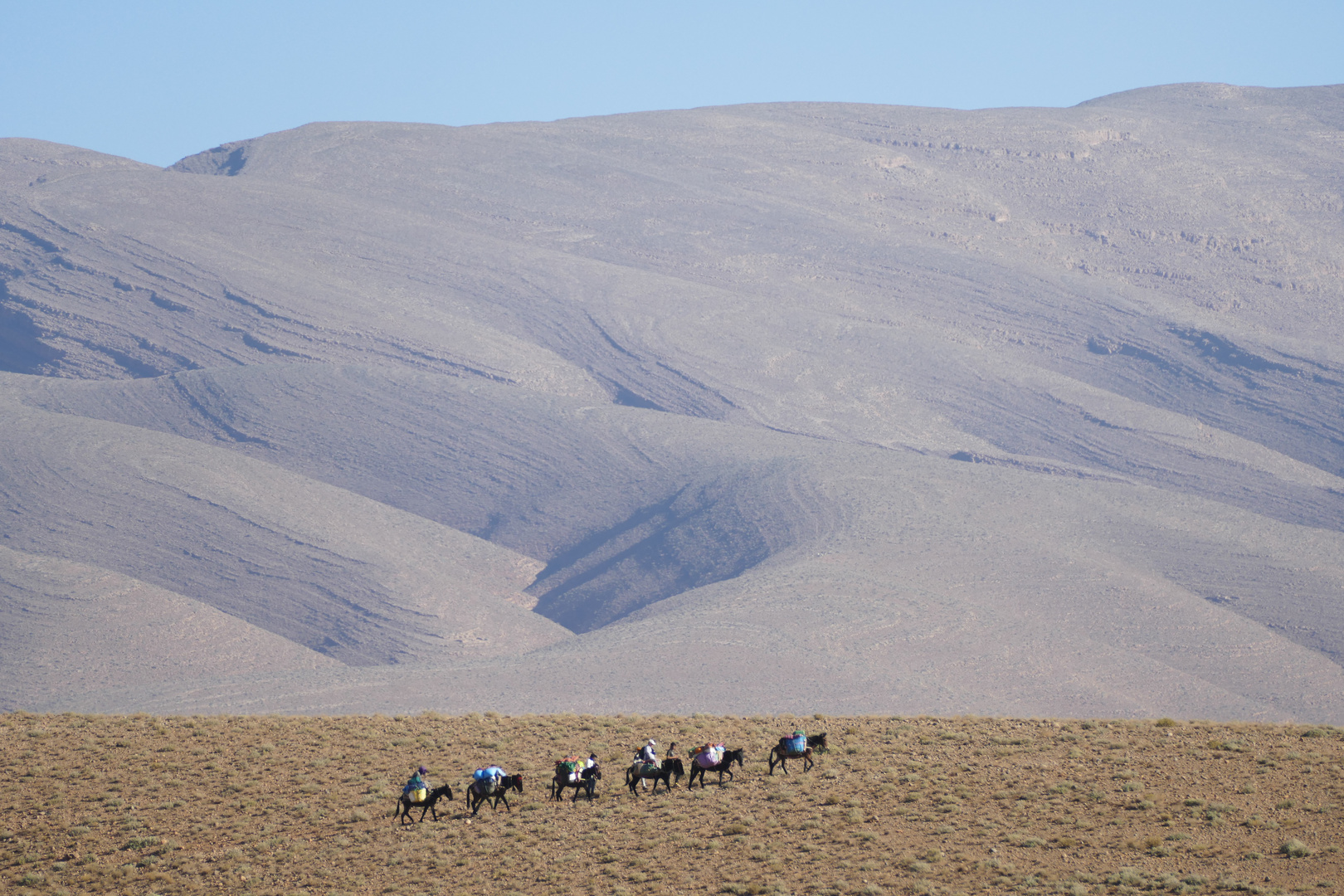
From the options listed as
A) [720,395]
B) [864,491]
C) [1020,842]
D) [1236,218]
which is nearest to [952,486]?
[864,491]

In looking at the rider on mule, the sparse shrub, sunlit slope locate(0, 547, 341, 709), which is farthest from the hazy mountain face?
the sparse shrub

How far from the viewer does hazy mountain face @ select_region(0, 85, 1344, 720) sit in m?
66.8

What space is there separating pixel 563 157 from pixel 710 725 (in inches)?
5437

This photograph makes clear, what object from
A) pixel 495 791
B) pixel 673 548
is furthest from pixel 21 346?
pixel 495 791

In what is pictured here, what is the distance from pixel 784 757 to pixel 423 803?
250 inches

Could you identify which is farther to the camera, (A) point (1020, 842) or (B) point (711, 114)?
(B) point (711, 114)

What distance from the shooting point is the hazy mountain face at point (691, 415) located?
219 ft

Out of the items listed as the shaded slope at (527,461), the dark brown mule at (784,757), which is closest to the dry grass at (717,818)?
the dark brown mule at (784,757)

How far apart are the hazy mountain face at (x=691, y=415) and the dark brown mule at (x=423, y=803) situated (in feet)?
112

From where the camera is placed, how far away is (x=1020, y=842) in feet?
62.2

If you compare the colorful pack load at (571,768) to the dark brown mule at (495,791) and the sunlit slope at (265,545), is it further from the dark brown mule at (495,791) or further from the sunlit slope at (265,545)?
the sunlit slope at (265,545)

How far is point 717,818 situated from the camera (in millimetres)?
20531

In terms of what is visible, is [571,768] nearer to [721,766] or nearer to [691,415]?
[721,766]

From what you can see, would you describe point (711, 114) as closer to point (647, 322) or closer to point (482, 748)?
point (647, 322)
